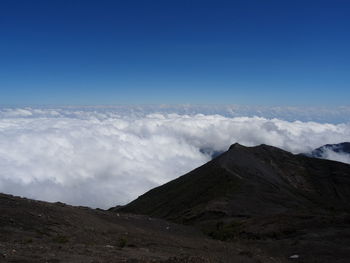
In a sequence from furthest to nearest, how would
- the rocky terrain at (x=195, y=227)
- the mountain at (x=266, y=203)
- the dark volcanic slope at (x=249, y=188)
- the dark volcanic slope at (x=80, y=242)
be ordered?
1. the dark volcanic slope at (x=249, y=188)
2. the mountain at (x=266, y=203)
3. the rocky terrain at (x=195, y=227)
4. the dark volcanic slope at (x=80, y=242)

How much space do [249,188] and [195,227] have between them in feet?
99.8

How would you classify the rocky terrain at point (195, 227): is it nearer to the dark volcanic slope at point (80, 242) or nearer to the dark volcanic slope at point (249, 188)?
the dark volcanic slope at point (80, 242)

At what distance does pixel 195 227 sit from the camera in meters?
47.8

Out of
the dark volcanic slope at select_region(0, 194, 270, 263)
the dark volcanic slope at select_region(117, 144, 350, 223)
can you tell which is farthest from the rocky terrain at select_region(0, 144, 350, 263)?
the dark volcanic slope at select_region(117, 144, 350, 223)

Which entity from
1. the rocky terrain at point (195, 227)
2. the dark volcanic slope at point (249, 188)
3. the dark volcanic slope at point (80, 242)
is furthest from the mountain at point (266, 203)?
the dark volcanic slope at point (80, 242)

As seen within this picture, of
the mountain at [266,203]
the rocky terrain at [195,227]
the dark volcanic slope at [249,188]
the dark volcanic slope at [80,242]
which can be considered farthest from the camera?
the dark volcanic slope at [249,188]

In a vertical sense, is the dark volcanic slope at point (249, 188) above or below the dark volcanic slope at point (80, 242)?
above

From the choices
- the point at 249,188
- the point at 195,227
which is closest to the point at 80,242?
the point at 195,227

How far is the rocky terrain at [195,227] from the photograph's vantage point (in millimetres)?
19547

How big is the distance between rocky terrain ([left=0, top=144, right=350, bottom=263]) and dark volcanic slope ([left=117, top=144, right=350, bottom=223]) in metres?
0.33

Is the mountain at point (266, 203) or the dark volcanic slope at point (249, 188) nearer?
the mountain at point (266, 203)

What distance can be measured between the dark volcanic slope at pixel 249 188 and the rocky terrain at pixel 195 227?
12.9 inches

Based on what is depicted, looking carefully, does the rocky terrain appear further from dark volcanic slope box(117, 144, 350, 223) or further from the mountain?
dark volcanic slope box(117, 144, 350, 223)

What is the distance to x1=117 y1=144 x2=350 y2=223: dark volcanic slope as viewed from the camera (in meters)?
64.9
